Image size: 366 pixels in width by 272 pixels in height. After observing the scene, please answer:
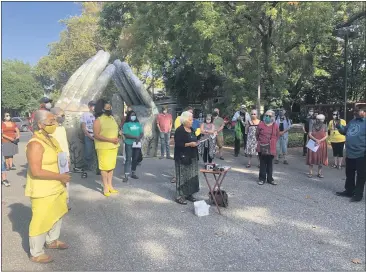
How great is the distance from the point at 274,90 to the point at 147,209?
12111 mm

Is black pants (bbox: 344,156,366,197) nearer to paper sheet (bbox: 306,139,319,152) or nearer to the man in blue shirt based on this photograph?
the man in blue shirt

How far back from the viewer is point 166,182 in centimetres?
795

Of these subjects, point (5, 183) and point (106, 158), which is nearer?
point (106, 158)

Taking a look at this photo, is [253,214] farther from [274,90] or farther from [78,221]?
[274,90]

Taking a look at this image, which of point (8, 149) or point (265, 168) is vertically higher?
point (8, 149)

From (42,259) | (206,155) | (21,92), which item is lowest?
(42,259)

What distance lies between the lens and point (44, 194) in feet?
12.5

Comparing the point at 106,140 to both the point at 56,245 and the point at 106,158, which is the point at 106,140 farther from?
the point at 56,245

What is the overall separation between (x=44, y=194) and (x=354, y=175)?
540 cm

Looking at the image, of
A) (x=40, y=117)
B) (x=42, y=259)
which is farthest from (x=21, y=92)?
(x=42, y=259)

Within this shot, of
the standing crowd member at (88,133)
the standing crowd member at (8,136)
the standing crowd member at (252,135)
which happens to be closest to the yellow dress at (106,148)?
the standing crowd member at (88,133)

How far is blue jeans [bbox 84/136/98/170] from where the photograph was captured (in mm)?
8633

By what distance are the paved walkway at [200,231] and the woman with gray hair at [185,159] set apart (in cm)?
32

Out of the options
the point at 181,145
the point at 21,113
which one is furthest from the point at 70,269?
the point at 21,113
